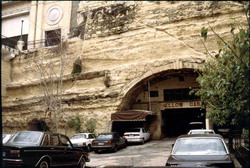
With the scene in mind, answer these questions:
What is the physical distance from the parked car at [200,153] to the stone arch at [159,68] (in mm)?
13577

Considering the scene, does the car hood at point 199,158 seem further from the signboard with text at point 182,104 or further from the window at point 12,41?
the window at point 12,41

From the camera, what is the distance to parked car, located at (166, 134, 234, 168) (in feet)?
18.1

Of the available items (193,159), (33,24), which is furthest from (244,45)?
(33,24)

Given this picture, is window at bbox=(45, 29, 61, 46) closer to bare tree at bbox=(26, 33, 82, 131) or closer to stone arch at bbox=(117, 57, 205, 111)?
bare tree at bbox=(26, 33, 82, 131)

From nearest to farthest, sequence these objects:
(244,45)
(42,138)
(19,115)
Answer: (244,45) → (42,138) → (19,115)

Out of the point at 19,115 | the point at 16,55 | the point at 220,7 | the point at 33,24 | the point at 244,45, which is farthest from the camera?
the point at 33,24

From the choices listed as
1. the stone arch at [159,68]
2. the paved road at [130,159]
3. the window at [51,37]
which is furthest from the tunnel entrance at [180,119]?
the window at [51,37]

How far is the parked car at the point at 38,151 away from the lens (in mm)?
7184

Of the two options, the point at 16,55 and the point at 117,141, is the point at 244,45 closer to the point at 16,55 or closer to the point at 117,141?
the point at 117,141

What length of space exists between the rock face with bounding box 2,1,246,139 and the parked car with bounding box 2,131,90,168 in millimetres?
11661

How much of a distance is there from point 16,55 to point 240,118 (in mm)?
26755

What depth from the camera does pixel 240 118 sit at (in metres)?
5.95

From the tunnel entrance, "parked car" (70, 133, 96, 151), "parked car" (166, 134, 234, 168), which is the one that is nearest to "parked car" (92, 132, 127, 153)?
"parked car" (70, 133, 96, 151)

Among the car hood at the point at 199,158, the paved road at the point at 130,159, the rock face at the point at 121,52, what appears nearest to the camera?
the car hood at the point at 199,158
